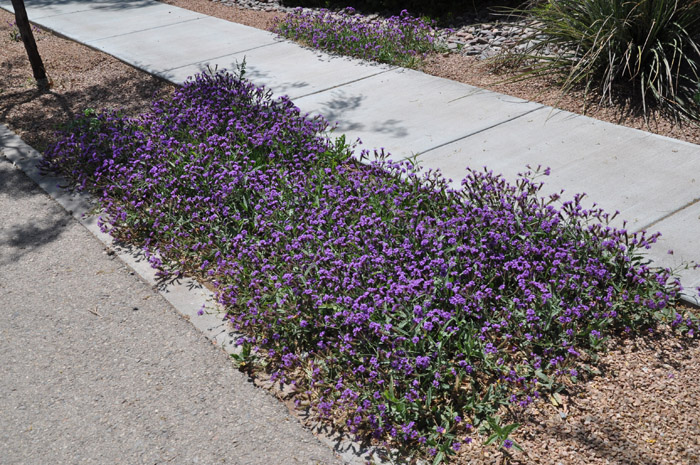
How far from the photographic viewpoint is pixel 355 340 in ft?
11.4

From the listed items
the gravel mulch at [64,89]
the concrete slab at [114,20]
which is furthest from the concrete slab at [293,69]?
the concrete slab at [114,20]

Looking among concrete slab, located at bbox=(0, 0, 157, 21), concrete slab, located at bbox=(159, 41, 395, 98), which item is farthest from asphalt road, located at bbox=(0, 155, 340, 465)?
concrete slab, located at bbox=(0, 0, 157, 21)

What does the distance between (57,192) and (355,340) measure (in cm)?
345

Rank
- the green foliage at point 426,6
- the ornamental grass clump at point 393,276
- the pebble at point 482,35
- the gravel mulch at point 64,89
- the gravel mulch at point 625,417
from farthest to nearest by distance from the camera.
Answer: the green foliage at point 426,6 → the pebble at point 482,35 → the gravel mulch at point 64,89 → the ornamental grass clump at point 393,276 → the gravel mulch at point 625,417

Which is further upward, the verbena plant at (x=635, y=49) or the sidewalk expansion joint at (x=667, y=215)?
the verbena plant at (x=635, y=49)

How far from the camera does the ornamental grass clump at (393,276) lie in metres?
3.21

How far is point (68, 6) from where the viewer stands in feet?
41.3

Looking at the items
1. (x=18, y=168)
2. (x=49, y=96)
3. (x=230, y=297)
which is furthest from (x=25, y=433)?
(x=49, y=96)

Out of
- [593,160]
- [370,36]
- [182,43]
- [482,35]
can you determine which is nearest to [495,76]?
[482,35]

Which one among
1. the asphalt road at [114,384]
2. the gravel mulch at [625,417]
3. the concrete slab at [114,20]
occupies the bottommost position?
the asphalt road at [114,384]

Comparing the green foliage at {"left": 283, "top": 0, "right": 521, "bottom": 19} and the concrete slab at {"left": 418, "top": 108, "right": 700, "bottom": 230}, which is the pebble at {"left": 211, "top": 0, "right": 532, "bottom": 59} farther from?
the concrete slab at {"left": 418, "top": 108, "right": 700, "bottom": 230}

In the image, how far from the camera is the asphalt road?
3.08 m

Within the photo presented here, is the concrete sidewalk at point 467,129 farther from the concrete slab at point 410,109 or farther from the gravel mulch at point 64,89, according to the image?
the gravel mulch at point 64,89

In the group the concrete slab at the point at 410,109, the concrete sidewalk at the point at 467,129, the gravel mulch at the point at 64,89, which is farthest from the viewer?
the gravel mulch at the point at 64,89
